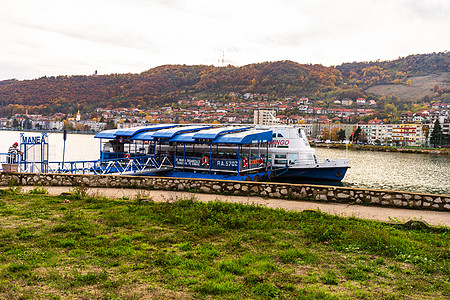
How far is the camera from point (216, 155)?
24.9 metres

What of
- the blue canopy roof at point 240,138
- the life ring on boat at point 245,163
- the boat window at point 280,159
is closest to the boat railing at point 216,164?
the life ring on boat at point 245,163

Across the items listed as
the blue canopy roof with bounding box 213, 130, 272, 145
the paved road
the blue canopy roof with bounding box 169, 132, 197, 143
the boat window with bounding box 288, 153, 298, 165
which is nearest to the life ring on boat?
the blue canopy roof with bounding box 213, 130, 272, 145

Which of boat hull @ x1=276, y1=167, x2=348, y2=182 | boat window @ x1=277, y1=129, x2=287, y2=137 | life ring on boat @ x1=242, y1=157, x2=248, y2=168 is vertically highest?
boat window @ x1=277, y1=129, x2=287, y2=137

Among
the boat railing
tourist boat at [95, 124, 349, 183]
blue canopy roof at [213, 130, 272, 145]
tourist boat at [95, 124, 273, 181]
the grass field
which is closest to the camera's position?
the grass field

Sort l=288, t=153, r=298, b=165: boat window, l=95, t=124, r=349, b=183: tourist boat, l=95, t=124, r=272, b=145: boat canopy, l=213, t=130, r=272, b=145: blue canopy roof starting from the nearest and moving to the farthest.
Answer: l=213, t=130, r=272, b=145: blue canopy roof < l=95, t=124, r=272, b=145: boat canopy < l=95, t=124, r=349, b=183: tourist boat < l=288, t=153, r=298, b=165: boat window

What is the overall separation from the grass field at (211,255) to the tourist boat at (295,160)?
19.1 m

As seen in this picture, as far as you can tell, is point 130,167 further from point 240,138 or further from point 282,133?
point 282,133

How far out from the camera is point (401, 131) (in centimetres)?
13250

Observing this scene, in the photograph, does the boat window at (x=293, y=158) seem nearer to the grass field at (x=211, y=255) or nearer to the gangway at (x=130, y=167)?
the gangway at (x=130, y=167)

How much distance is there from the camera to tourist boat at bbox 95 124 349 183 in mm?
22406

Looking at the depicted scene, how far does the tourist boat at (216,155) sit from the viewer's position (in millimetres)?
22406

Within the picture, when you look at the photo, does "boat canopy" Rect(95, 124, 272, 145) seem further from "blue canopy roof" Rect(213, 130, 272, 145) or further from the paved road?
the paved road

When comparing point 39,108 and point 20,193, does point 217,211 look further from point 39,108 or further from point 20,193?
point 39,108

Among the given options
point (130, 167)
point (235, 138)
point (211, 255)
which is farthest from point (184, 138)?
point (211, 255)
